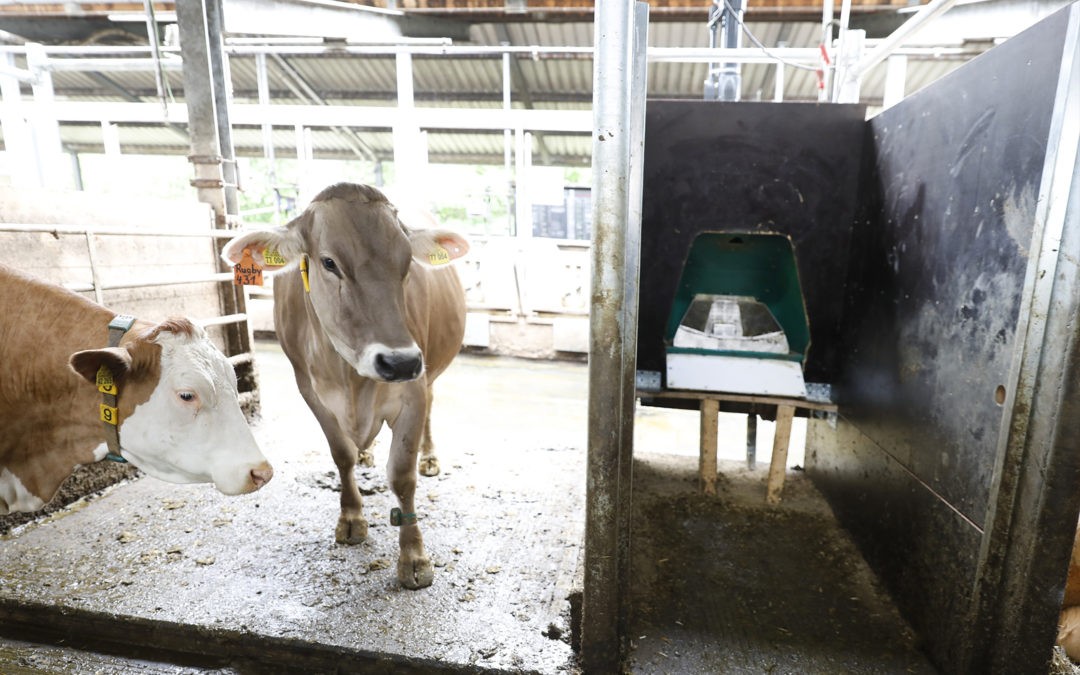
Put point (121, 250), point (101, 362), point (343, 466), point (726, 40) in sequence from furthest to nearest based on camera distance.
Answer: point (726, 40)
point (121, 250)
point (343, 466)
point (101, 362)

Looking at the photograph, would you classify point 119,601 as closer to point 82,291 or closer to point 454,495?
point 454,495

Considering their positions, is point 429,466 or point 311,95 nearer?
point 429,466

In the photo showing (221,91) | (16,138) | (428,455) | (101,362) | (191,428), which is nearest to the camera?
(101,362)

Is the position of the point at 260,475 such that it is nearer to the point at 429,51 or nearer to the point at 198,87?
the point at 198,87

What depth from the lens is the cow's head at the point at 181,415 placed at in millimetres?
1556

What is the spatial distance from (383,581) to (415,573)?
139mm

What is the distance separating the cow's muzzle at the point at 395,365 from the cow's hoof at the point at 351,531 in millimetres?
1018

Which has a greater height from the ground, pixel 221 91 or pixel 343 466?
pixel 221 91

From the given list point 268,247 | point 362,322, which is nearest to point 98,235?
point 268,247

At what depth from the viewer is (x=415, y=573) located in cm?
210

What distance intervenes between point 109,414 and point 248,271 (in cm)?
82

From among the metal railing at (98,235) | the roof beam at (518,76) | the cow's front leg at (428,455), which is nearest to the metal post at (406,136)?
the roof beam at (518,76)

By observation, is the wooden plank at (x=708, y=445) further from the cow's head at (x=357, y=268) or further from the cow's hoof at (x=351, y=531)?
the cow's hoof at (x=351, y=531)

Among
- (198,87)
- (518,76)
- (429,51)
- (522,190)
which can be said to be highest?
(518,76)
